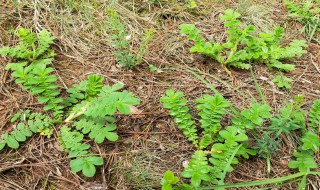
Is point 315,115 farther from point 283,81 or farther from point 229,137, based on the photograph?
point 229,137

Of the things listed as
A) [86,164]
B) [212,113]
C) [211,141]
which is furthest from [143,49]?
[86,164]

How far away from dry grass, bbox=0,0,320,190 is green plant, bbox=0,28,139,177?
0.27 ft

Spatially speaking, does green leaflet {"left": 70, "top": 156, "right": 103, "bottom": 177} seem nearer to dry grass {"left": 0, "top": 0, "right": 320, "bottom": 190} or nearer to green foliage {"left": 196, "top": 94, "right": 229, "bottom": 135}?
dry grass {"left": 0, "top": 0, "right": 320, "bottom": 190}

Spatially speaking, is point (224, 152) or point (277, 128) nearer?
point (224, 152)

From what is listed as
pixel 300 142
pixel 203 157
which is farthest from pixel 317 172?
pixel 203 157

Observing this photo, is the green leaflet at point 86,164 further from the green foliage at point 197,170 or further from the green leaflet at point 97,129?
the green foliage at point 197,170

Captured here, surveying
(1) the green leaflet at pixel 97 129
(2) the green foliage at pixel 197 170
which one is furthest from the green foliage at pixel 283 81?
(1) the green leaflet at pixel 97 129

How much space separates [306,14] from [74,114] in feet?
8.15

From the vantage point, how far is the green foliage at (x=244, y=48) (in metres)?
2.50

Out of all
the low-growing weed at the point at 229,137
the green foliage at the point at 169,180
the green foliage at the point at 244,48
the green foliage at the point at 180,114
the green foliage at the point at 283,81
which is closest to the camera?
the green foliage at the point at 169,180

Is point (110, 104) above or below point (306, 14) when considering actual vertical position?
below

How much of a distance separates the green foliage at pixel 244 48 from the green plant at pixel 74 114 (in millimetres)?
862

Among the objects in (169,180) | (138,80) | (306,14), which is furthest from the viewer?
(306,14)

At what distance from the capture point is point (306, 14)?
3027mm
